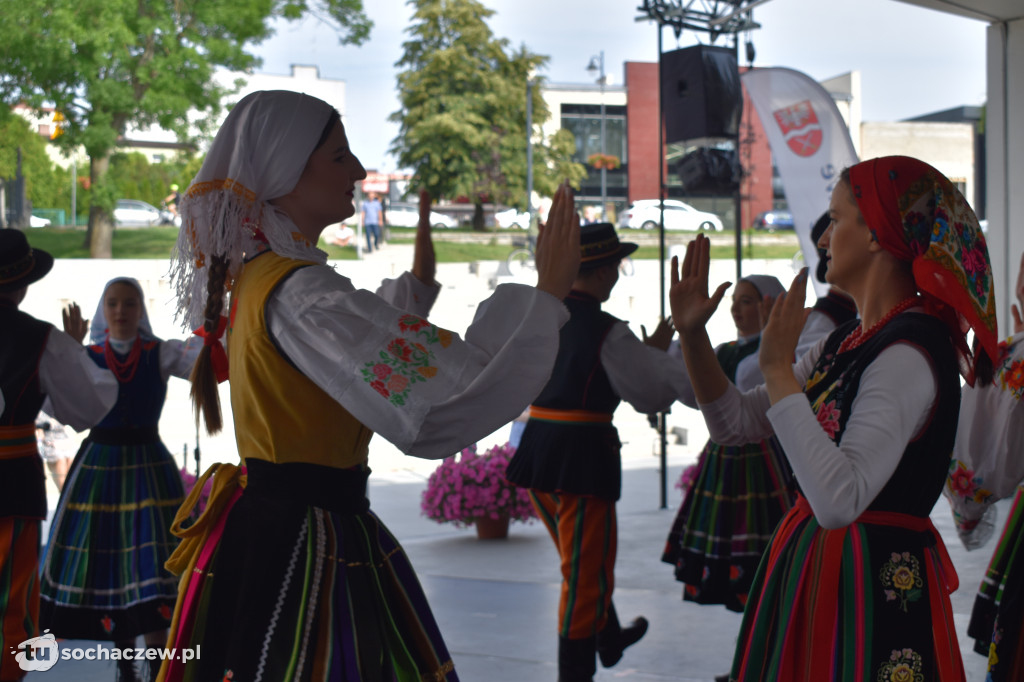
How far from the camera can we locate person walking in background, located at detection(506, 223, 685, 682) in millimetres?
3551

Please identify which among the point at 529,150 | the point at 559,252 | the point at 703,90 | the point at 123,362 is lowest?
the point at 123,362

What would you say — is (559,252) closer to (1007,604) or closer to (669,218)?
(1007,604)

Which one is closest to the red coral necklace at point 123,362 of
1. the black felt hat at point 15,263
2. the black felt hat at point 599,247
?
the black felt hat at point 15,263

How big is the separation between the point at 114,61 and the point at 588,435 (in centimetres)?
1556

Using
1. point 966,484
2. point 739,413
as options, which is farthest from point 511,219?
point 739,413

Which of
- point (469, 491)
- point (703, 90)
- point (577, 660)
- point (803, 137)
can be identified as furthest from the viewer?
point (703, 90)

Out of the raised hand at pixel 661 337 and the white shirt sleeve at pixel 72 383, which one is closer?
the white shirt sleeve at pixel 72 383

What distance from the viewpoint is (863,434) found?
5.13 ft

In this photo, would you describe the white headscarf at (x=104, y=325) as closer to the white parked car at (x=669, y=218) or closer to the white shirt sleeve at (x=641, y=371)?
the white shirt sleeve at (x=641, y=371)

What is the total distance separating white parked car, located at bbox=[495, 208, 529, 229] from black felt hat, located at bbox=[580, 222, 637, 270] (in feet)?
74.5

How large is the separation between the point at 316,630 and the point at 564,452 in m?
2.01

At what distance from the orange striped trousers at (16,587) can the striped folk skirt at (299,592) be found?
1692 millimetres

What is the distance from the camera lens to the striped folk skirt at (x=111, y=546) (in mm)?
3588

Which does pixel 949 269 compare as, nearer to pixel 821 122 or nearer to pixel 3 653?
pixel 3 653
